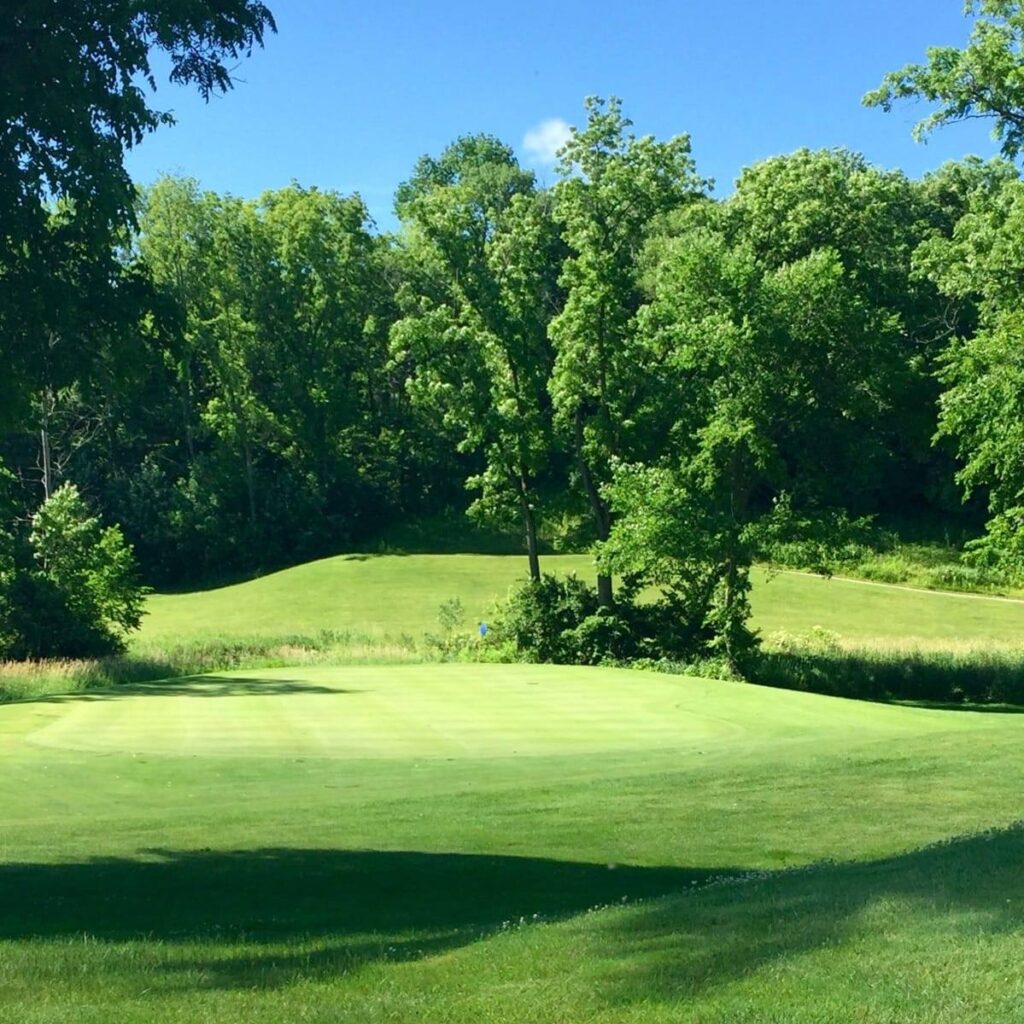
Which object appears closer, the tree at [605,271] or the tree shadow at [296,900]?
the tree shadow at [296,900]

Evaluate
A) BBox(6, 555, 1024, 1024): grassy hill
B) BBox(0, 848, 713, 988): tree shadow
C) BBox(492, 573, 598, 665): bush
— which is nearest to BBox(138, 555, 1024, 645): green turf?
BBox(492, 573, 598, 665): bush

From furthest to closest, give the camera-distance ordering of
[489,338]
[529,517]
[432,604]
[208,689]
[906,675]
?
1. [432,604]
2. [529,517]
3. [489,338]
4. [906,675]
5. [208,689]

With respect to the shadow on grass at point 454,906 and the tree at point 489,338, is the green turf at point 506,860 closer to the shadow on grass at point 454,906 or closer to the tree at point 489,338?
the shadow on grass at point 454,906

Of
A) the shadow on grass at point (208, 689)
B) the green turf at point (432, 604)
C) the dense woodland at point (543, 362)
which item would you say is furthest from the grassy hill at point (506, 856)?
the green turf at point (432, 604)

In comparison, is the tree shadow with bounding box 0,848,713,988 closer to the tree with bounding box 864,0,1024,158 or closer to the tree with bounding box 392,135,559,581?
the tree with bounding box 864,0,1024,158

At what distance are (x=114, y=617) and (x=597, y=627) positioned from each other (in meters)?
16.0

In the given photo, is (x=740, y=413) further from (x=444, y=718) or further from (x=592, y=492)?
(x=444, y=718)

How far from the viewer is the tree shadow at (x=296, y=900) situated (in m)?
8.11

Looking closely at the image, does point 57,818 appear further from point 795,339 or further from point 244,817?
point 795,339

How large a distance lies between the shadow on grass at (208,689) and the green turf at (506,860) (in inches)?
65.5

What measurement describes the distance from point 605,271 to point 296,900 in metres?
33.2

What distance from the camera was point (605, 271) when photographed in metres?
41.5

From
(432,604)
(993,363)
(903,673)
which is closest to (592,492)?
(903,673)

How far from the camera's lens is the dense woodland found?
12.5 metres
